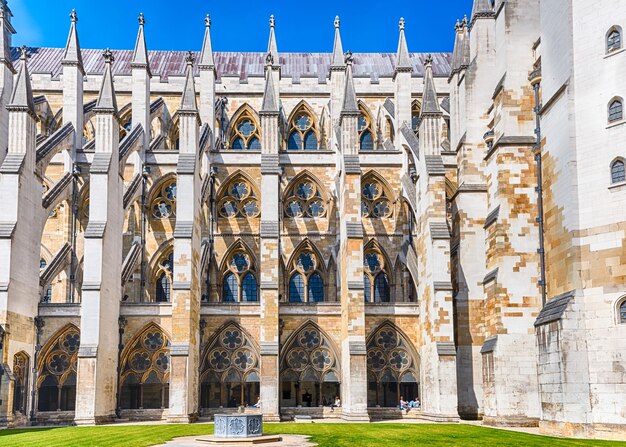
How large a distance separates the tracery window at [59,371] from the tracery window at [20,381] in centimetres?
96

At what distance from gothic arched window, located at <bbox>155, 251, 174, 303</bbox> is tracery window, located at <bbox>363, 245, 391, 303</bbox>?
9318 millimetres

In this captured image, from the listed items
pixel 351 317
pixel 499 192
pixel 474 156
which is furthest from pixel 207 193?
pixel 499 192

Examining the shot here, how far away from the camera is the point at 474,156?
30.8 metres

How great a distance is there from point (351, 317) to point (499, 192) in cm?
Result: 841

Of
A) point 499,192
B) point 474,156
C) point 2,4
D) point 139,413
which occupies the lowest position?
point 139,413

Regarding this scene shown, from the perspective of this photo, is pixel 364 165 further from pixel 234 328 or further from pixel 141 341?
pixel 141 341

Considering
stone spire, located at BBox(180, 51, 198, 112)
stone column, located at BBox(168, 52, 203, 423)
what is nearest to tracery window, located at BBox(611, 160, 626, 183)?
stone column, located at BBox(168, 52, 203, 423)

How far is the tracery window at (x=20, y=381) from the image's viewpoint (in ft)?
100

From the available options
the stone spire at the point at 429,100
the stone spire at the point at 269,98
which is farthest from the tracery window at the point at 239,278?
the stone spire at the point at 429,100

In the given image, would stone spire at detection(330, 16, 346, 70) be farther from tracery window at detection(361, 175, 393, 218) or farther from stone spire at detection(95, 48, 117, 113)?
stone spire at detection(95, 48, 117, 113)

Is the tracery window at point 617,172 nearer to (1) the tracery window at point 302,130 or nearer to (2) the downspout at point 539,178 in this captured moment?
(2) the downspout at point 539,178

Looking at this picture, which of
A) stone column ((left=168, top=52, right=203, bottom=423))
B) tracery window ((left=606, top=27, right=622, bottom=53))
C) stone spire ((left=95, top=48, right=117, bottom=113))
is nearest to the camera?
tracery window ((left=606, top=27, right=622, bottom=53))

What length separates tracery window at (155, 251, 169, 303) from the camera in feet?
127

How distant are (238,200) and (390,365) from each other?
1149cm
